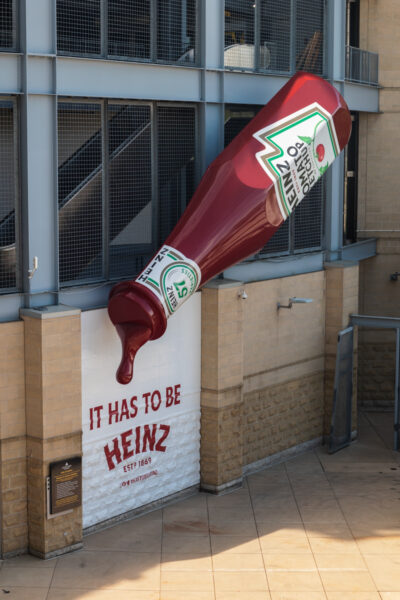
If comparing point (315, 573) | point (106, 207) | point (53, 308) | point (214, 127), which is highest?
point (214, 127)

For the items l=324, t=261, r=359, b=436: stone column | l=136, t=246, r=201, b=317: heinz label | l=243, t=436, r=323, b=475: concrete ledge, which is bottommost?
l=243, t=436, r=323, b=475: concrete ledge

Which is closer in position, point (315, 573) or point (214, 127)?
point (315, 573)

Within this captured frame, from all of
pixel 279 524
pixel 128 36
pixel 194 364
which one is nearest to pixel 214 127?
pixel 128 36

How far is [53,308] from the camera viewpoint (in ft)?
48.8

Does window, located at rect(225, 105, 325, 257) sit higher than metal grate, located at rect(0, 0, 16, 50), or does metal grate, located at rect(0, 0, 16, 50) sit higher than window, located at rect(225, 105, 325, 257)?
metal grate, located at rect(0, 0, 16, 50)

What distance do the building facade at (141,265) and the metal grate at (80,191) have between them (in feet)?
0.09

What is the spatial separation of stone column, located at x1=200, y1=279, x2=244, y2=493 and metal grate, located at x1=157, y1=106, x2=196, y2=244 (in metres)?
1.43

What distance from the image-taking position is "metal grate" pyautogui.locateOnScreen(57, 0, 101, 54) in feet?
48.8

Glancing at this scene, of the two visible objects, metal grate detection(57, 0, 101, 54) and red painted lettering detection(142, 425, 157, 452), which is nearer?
metal grate detection(57, 0, 101, 54)

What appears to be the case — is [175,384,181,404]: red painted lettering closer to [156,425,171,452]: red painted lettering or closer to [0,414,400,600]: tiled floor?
[156,425,171,452]: red painted lettering

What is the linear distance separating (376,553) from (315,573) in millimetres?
1299

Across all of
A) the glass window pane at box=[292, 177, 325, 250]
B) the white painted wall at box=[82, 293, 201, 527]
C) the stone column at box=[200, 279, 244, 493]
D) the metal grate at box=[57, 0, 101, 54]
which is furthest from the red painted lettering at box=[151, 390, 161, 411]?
the metal grate at box=[57, 0, 101, 54]

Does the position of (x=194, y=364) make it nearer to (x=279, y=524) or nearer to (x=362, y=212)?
(x=279, y=524)

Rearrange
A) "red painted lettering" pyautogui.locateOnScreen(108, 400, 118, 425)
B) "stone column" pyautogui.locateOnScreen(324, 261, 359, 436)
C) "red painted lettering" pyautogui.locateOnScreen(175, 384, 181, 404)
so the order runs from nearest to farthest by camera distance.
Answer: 1. "red painted lettering" pyautogui.locateOnScreen(108, 400, 118, 425)
2. "red painted lettering" pyautogui.locateOnScreen(175, 384, 181, 404)
3. "stone column" pyautogui.locateOnScreen(324, 261, 359, 436)
